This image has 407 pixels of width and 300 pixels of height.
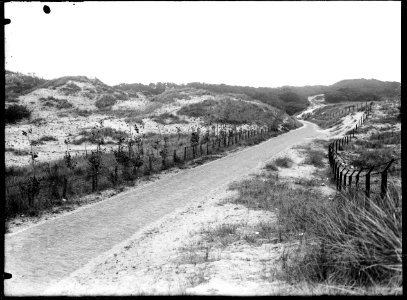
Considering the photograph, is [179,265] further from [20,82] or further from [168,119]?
[20,82]

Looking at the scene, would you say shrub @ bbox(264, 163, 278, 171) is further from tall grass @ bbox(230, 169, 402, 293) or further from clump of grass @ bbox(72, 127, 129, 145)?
clump of grass @ bbox(72, 127, 129, 145)

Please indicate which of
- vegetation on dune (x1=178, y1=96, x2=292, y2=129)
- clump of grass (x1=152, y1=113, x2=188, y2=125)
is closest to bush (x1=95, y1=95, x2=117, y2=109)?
clump of grass (x1=152, y1=113, x2=188, y2=125)

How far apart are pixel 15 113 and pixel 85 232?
1570 inches

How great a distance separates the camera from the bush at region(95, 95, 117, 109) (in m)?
60.8

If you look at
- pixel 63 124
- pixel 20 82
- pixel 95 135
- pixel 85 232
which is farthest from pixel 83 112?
pixel 85 232

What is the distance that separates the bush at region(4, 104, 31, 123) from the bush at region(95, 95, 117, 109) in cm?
1549

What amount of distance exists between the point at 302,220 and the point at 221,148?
19120mm

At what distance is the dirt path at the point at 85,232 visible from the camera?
21.4 feet

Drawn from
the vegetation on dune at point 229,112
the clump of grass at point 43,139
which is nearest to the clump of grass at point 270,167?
the clump of grass at point 43,139

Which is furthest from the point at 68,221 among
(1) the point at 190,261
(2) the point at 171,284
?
(2) the point at 171,284

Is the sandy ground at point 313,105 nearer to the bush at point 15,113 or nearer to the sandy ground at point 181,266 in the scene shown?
the bush at point 15,113

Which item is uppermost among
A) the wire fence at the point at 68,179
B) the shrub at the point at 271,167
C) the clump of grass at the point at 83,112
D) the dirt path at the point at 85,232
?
the clump of grass at the point at 83,112

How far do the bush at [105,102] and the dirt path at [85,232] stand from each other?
47.9m

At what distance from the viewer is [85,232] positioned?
29.5 feet
